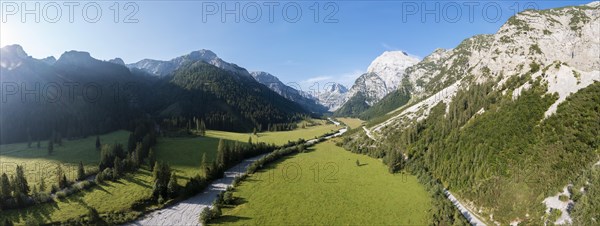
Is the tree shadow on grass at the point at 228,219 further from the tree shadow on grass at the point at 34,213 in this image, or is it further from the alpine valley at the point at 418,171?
the tree shadow on grass at the point at 34,213

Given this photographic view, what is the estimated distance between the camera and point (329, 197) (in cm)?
9150

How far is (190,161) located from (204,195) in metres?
37.1

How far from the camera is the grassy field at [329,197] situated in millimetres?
75169

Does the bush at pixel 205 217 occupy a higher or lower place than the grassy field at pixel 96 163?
lower

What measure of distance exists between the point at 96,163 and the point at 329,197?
311ft

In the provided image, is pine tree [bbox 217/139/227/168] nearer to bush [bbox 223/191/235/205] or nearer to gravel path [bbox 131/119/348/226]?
gravel path [bbox 131/119/348/226]

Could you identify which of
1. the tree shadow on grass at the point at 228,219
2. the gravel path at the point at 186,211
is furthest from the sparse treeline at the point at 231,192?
the gravel path at the point at 186,211

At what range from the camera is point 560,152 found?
215 ft

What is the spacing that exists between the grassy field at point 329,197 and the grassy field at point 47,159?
6501 cm

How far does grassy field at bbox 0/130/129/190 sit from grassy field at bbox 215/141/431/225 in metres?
65.0

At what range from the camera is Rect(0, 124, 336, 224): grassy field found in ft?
251

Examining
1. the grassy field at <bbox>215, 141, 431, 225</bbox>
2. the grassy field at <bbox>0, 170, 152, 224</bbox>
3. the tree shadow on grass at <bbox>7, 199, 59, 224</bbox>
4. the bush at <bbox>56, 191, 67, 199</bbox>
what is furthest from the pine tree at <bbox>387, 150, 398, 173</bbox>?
the bush at <bbox>56, 191, 67, 199</bbox>

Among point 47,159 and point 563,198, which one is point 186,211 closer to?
point 47,159

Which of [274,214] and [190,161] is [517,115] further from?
[190,161]
